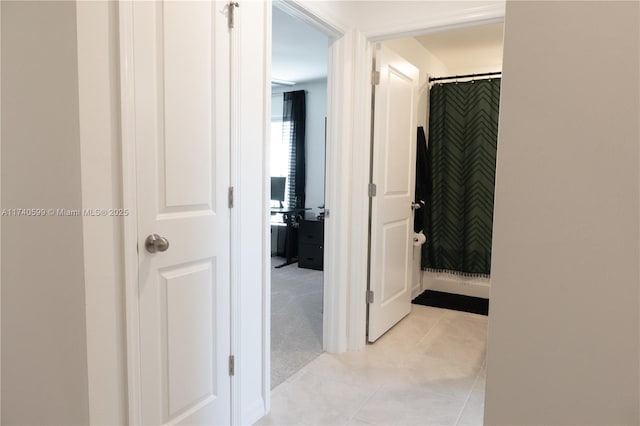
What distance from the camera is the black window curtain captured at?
18.7 ft

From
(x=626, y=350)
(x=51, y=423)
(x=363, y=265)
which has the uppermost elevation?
(x=626, y=350)

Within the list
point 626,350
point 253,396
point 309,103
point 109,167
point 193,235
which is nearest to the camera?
point 626,350

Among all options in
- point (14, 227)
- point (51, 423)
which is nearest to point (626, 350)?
point (51, 423)

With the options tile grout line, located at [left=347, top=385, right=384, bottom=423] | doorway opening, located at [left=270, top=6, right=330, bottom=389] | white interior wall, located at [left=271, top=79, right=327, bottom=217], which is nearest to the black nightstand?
doorway opening, located at [left=270, top=6, right=330, bottom=389]

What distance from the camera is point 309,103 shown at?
571cm

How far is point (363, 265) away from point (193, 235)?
149 centimetres

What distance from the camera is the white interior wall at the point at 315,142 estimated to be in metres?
5.64

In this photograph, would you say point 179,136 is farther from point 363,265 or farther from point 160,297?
point 363,265

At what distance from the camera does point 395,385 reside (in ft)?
7.38

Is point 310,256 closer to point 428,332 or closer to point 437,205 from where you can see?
point 437,205

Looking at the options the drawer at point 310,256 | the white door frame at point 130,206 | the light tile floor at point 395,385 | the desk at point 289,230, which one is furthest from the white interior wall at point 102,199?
the desk at point 289,230

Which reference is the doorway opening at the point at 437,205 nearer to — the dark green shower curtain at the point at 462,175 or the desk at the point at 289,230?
the dark green shower curtain at the point at 462,175

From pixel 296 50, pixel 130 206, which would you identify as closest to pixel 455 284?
pixel 296 50

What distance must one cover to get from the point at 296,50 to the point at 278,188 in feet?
6.58
